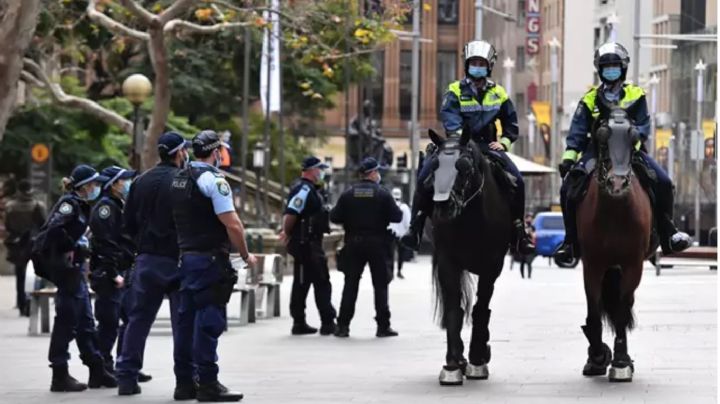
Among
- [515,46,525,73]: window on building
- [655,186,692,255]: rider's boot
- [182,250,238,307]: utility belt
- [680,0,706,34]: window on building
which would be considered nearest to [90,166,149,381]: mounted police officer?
[182,250,238,307]: utility belt

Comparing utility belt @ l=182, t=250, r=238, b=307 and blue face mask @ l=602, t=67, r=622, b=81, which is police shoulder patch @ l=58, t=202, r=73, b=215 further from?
blue face mask @ l=602, t=67, r=622, b=81

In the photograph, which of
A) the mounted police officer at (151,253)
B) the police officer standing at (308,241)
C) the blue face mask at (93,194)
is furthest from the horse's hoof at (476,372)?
the police officer standing at (308,241)

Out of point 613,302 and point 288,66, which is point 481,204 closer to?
point 613,302

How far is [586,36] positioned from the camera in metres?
81.6

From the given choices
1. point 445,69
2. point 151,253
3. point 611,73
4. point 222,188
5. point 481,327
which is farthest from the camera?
point 445,69

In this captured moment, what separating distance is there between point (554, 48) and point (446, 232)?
7114cm

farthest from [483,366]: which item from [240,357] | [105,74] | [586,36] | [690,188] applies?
[586,36]

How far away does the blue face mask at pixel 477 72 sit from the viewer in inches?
648

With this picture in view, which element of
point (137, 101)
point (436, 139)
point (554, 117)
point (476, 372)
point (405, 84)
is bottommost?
point (476, 372)

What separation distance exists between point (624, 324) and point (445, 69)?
9734cm

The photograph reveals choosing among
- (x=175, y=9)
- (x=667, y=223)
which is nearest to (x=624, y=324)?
(x=667, y=223)

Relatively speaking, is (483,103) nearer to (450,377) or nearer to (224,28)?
(450,377)

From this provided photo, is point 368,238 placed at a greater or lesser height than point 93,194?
lesser

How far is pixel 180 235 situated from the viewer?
48.3 ft
